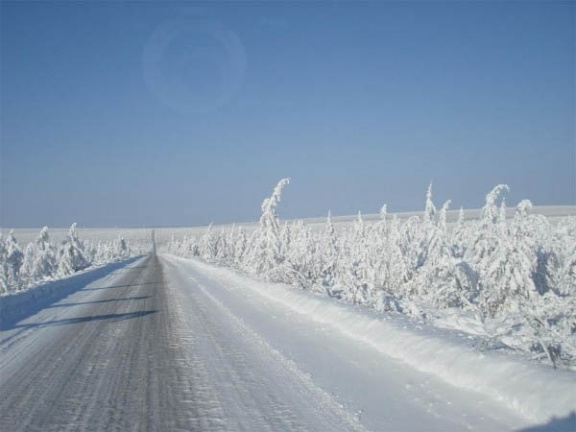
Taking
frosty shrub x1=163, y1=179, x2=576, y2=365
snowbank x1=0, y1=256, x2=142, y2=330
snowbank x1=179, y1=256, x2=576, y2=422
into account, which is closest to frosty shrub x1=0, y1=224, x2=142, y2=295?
snowbank x1=0, y1=256, x2=142, y2=330

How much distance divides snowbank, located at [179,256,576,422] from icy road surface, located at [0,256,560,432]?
23 cm

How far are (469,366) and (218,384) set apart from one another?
3925 millimetres

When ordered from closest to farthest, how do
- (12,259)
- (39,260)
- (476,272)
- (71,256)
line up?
(476,272) < (12,259) < (39,260) < (71,256)

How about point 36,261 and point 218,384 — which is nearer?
point 218,384

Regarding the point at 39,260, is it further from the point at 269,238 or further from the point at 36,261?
the point at 269,238

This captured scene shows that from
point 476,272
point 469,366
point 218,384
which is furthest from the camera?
point 476,272

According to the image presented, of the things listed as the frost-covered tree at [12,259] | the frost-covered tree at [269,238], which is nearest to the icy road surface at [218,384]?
the frost-covered tree at [269,238]

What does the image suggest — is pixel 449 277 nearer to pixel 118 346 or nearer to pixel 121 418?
pixel 118 346

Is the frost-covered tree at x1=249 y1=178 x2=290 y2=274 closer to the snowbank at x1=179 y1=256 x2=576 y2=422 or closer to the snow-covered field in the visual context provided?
the snow-covered field

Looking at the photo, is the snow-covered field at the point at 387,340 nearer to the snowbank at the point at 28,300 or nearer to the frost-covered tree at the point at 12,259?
the snowbank at the point at 28,300

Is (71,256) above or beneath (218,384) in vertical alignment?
above

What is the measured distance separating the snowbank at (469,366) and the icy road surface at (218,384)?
0.77ft

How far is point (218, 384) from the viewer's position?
7.24 metres

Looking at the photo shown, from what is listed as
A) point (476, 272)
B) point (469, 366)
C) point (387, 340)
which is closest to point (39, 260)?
point (476, 272)
